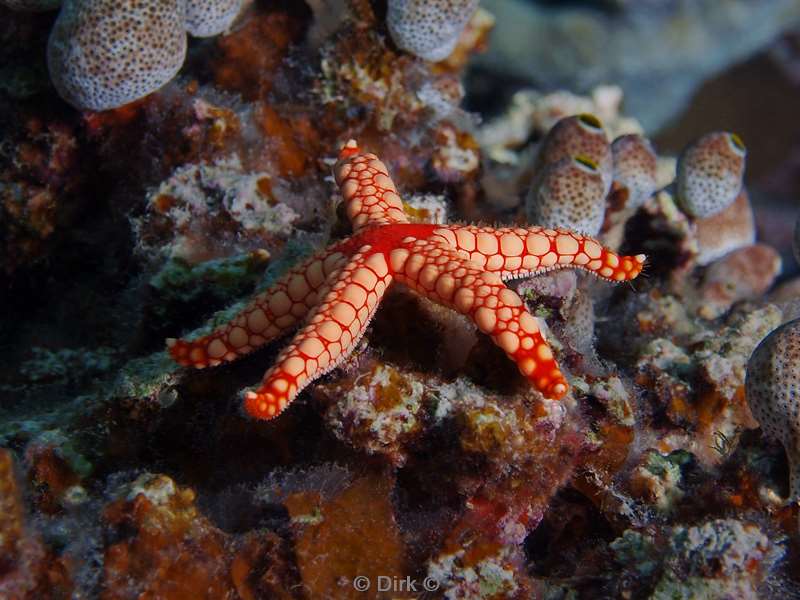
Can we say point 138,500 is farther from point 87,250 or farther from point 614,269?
point 87,250

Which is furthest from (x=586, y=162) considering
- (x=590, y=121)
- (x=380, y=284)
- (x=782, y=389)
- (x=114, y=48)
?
(x=114, y=48)

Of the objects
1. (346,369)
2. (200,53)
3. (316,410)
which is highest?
(200,53)

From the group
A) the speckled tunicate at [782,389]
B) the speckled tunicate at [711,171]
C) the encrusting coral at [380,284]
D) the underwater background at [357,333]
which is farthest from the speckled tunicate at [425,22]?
the speckled tunicate at [782,389]

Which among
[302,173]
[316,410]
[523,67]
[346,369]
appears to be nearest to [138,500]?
[316,410]

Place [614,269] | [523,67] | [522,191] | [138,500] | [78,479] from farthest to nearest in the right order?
[523,67], [522,191], [78,479], [614,269], [138,500]

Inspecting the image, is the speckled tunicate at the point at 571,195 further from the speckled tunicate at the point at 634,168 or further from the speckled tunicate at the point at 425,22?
the speckled tunicate at the point at 425,22

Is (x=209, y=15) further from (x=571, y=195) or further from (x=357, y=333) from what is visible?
(x=357, y=333)
